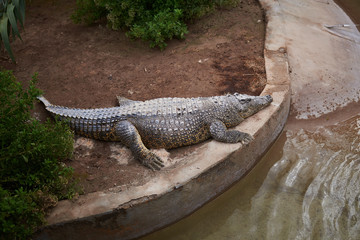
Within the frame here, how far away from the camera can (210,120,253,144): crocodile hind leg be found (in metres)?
4.35

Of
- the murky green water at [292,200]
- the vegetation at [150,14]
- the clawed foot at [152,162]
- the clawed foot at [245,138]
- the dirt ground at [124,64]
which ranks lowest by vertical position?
the murky green water at [292,200]

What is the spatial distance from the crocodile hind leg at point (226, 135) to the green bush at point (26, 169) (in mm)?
1740

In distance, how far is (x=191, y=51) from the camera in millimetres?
6332

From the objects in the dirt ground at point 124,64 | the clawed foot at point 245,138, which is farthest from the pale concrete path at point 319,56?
→ the clawed foot at point 245,138

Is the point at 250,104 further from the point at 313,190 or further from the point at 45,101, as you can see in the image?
the point at 45,101

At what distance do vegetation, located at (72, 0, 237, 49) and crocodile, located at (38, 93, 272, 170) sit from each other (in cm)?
207

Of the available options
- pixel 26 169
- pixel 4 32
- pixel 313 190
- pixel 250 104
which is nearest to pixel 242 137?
pixel 250 104

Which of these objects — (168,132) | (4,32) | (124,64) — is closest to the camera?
(168,132)

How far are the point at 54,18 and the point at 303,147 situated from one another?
5.65m

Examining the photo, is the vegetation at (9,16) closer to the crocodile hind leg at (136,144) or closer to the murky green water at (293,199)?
the crocodile hind leg at (136,144)

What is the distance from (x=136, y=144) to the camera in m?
4.29

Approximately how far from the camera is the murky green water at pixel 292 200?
3965 mm

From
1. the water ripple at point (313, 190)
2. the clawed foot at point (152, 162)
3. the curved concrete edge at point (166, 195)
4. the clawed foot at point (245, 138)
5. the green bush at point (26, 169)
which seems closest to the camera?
the green bush at point (26, 169)

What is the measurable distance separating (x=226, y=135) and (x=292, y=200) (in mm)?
1073
